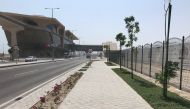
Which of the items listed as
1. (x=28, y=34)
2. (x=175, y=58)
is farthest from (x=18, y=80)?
(x=28, y=34)

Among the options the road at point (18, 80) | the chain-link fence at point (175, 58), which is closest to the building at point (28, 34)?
the road at point (18, 80)

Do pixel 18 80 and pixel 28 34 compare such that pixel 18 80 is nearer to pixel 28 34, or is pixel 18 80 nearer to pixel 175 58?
pixel 175 58

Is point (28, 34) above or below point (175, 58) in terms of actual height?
above

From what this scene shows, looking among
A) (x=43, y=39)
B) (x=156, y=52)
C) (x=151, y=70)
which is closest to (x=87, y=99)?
(x=156, y=52)

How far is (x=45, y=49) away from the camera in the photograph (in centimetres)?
12850

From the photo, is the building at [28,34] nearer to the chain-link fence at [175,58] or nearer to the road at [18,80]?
the road at [18,80]

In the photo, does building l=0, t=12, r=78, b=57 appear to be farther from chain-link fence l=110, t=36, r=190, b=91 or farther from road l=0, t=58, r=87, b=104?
chain-link fence l=110, t=36, r=190, b=91

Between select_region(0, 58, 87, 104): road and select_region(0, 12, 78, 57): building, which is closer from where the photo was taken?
select_region(0, 58, 87, 104): road

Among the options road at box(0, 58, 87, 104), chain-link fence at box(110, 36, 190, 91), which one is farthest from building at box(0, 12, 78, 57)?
chain-link fence at box(110, 36, 190, 91)

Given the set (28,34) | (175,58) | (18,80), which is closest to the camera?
(175,58)

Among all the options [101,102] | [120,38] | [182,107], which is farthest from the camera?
[120,38]

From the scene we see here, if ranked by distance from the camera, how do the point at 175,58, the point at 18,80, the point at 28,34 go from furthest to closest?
the point at 28,34
the point at 18,80
the point at 175,58

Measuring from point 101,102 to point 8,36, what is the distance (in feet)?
390

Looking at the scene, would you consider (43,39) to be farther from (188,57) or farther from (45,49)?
(188,57)
